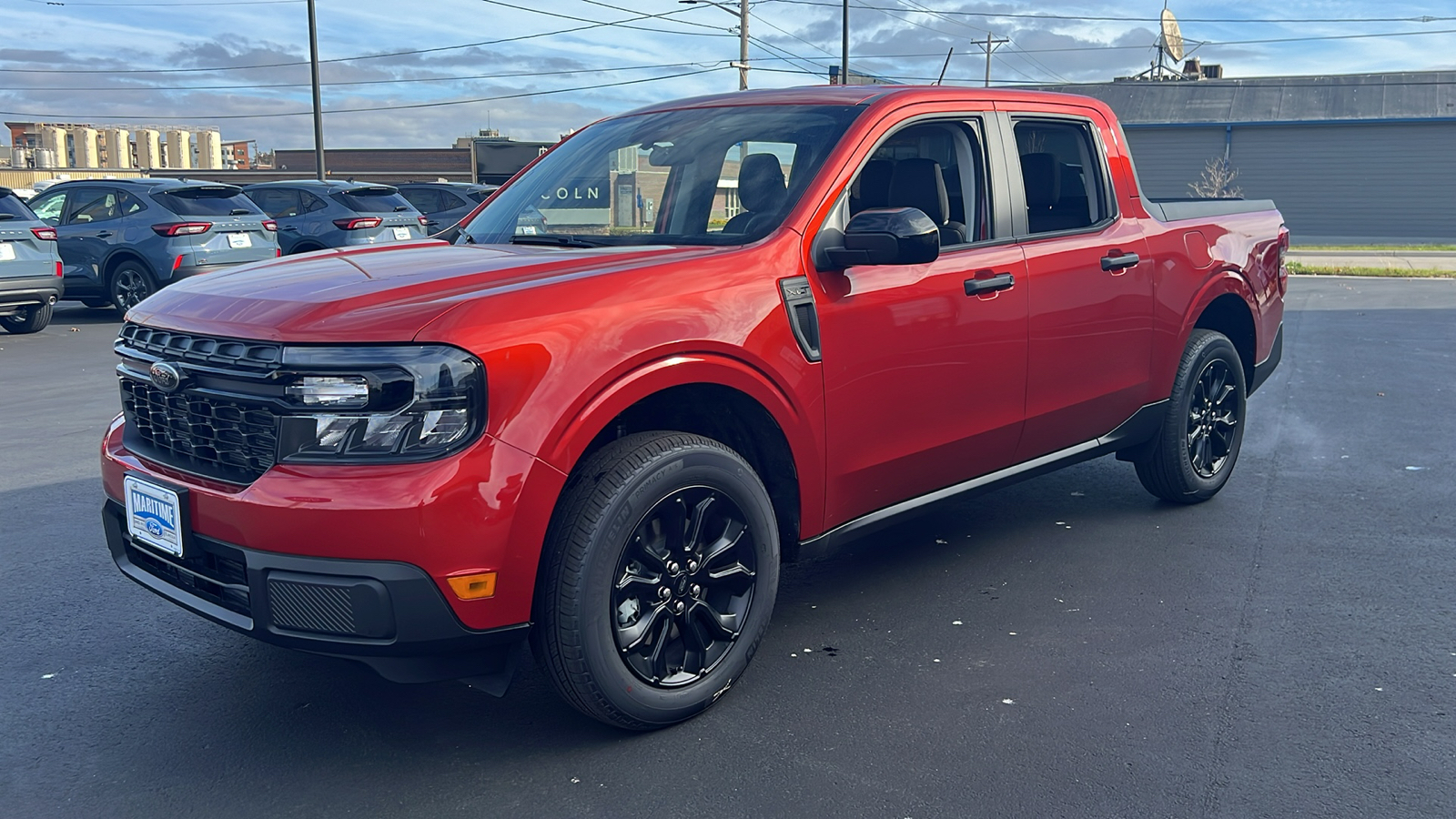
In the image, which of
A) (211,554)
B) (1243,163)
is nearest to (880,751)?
(211,554)

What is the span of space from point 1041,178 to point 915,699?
2334mm

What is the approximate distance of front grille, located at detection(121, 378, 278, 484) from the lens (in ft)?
9.88

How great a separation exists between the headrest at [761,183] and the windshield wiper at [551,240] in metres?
0.53

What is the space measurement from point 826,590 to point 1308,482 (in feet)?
10.7

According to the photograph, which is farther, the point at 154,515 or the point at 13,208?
the point at 13,208

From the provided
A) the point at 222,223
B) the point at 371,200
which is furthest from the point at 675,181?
the point at 371,200

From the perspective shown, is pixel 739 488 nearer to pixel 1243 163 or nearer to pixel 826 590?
pixel 826 590

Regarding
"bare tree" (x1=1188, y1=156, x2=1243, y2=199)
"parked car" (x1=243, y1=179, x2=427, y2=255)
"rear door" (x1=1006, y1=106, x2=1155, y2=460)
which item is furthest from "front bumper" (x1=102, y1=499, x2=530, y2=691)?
"bare tree" (x1=1188, y1=156, x2=1243, y2=199)

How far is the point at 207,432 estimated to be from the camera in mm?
3158

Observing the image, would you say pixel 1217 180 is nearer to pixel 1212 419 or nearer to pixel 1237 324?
pixel 1237 324

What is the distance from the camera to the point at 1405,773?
315 centimetres

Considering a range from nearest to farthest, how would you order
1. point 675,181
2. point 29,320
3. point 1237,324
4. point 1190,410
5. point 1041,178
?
point 675,181 → point 1041,178 → point 1190,410 → point 1237,324 → point 29,320

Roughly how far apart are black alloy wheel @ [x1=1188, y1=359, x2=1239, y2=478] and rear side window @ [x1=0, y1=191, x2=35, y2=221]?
12.4m

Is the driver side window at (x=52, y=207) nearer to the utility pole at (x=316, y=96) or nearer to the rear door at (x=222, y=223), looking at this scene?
the rear door at (x=222, y=223)
